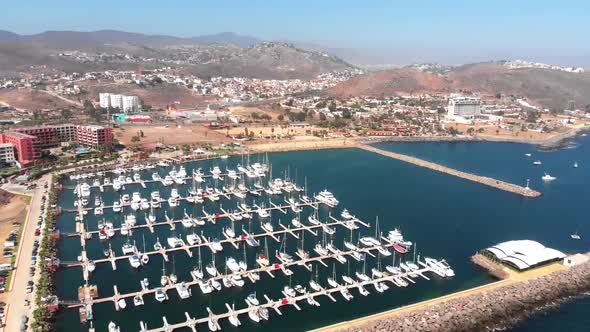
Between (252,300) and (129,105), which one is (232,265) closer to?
(252,300)

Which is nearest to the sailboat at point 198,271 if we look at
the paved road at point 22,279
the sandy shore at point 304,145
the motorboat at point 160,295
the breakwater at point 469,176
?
the motorboat at point 160,295

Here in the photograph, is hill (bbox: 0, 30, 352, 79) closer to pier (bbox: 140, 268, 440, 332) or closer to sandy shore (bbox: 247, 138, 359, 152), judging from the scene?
sandy shore (bbox: 247, 138, 359, 152)

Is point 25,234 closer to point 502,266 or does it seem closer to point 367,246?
point 367,246

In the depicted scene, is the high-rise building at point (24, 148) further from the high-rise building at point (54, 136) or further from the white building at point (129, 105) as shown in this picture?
the white building at point (129, 105)

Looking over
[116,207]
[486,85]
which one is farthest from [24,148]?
[486,85]

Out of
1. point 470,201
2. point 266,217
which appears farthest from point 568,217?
point 266,217

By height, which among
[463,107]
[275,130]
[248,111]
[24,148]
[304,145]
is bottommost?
[304,145]
